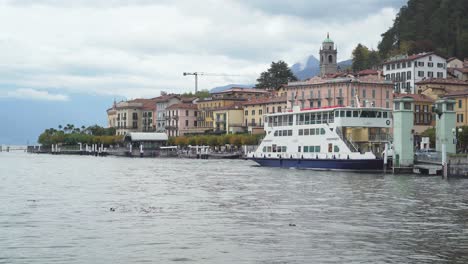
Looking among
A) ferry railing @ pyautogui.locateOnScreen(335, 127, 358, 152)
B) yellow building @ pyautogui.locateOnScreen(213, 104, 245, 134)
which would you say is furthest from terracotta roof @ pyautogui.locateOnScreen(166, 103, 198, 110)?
ferry railing @ pyautogui.locateOnScreen(335, 127, 358, 152)

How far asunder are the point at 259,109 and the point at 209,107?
24.9 meters

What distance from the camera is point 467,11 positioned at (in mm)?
158875

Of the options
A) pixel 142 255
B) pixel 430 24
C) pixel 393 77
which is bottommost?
pixel 142 255

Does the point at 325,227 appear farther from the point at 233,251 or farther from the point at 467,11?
the point at 467,11

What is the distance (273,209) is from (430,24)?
134 metres

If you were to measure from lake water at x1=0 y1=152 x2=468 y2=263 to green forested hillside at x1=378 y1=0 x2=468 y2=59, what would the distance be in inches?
4252

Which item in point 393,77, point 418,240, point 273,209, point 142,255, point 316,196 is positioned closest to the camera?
point 142,255

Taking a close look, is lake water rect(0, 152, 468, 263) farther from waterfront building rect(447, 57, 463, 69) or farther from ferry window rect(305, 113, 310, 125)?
waterfront building rect(447, 57, 463, 69)

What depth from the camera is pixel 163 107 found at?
191000mm

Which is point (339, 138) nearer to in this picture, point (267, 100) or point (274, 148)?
point (274, 148)

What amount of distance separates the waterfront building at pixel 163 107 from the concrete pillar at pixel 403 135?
118797 mm

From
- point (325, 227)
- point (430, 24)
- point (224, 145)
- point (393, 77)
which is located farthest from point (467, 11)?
point (325, 227)

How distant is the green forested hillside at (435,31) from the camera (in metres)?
156

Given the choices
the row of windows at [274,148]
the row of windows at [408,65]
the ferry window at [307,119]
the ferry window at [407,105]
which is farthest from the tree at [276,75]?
the ferry window at [407,105]
